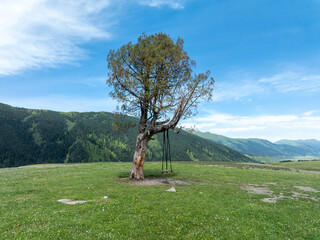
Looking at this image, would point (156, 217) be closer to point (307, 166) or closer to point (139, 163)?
point (139, 163)

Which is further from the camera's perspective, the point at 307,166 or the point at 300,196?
the point at 307,166

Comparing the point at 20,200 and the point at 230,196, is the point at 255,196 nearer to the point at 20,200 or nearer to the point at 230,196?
the point at 230,196

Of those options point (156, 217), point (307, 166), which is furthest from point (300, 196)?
point (307, 166)

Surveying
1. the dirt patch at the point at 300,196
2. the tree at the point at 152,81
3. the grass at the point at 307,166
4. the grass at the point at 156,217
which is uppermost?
the tree at the point at 152,81

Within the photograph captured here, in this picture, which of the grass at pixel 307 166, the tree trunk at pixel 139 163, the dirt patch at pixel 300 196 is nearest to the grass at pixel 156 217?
the dirt patch at pixel 300 196

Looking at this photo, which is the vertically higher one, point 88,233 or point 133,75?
point 133,75

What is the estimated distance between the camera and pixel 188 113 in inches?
1324

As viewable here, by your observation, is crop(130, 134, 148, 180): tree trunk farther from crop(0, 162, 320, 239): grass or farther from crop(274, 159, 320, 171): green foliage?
crop(274, 159, 320, 171): green foliage

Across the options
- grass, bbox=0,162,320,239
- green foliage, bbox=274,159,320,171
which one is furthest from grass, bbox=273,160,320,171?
grass, bbox=0,162,320,239

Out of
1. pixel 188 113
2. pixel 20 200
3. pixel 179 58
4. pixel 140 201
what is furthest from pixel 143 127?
pixel 20 200

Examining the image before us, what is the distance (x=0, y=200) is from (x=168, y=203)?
54.8ft

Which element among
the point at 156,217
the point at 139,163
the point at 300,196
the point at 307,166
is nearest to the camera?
the point at 156,217

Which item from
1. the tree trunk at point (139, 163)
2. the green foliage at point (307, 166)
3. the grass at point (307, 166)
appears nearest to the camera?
the tree trunk at point (139, 163)

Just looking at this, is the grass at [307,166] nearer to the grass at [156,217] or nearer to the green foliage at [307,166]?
the green foliage at [307,166]
